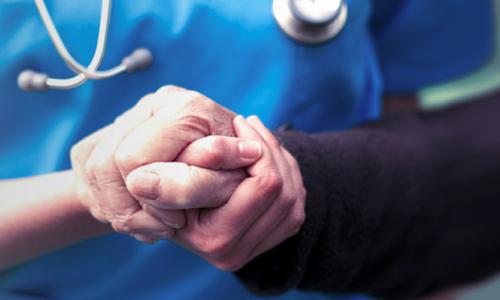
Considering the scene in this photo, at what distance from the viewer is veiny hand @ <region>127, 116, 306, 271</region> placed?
0.36m

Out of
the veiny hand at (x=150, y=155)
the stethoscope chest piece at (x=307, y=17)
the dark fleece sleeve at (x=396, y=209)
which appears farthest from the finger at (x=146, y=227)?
the stethoscope chest piece at (x=307, y=17)

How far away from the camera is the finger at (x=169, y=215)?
1.24 ft

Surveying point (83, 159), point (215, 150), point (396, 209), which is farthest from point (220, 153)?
point (396, 209)

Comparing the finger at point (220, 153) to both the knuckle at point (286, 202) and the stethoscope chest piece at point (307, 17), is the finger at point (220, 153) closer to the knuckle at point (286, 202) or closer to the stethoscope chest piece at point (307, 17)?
the knuckle at point (286, 202)

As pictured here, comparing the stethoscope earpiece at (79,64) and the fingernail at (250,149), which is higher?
the stethoscope earpiece at (79,64)

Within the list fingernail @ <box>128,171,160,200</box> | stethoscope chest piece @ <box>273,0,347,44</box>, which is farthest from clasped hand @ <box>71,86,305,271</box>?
stethoscope chest piece @ <box>273,0,347,44</box>

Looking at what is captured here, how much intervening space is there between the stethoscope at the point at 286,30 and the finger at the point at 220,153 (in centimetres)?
10

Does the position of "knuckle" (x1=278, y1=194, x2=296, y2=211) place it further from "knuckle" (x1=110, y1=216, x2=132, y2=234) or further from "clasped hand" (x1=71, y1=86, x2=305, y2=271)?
"knuckle" (x1=110, y1=216, x2=132, y2=234)

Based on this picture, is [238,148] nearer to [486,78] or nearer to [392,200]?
[392,200]

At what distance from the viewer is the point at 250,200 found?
382 millimetres

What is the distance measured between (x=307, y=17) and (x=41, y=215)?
27 cm

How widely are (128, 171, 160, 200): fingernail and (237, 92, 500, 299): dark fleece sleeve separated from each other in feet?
0.49

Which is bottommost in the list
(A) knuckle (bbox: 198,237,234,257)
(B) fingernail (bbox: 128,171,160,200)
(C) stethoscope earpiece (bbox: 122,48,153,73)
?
(A) knuckle (bbox: 198,237,234,257)

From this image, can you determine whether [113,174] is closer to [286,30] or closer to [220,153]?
[220,153]
